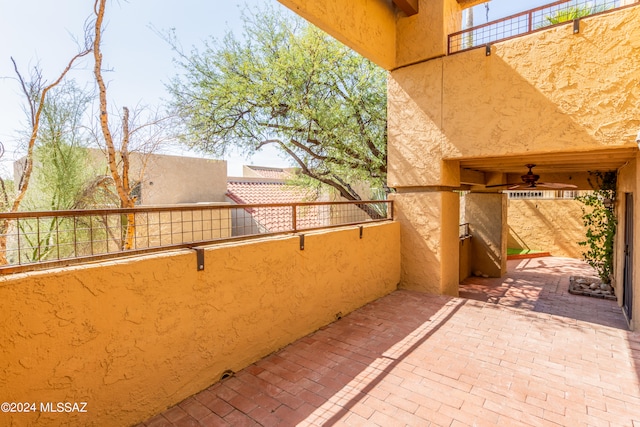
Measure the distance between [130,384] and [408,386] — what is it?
300 centimetres

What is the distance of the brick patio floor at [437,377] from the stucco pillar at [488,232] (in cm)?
679

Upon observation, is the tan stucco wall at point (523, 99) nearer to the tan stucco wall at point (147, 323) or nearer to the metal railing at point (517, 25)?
the metal railing at point (517, 25)

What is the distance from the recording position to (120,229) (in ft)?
21.3

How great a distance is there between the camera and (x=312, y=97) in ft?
30.9

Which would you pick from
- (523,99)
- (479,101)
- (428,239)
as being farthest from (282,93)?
(523,99)

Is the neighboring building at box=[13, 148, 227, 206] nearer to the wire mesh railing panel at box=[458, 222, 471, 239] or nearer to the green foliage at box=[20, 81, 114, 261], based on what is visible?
the green foliage at box=[20, 81, 114, 261]

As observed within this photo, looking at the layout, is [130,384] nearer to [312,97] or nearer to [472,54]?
[472,54]

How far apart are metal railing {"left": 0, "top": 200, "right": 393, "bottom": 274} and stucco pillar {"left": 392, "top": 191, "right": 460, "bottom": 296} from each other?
527 mm

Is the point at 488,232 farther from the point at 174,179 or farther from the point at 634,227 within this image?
the point at 174,179

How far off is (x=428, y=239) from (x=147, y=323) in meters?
5.79

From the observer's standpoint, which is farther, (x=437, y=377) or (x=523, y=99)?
(x=523, y=99)

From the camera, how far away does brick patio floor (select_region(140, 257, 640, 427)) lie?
3264mm

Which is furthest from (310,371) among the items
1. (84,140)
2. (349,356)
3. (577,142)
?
(84,140)

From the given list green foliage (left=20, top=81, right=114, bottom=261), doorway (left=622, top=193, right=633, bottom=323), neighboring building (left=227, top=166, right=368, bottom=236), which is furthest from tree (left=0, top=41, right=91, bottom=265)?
doorway (left=622, top=193, right=633, bottom=323)
